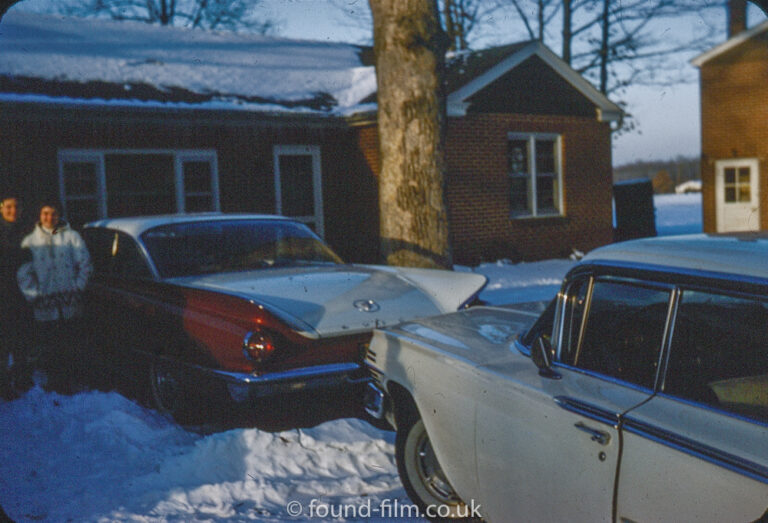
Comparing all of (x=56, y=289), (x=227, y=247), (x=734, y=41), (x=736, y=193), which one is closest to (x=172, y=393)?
(x=227, y=247)

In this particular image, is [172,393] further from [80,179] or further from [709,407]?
[80,179]

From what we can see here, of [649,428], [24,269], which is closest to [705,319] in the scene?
[649,428]

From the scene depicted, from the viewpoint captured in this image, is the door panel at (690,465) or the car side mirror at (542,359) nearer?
the door panel at (690,465)

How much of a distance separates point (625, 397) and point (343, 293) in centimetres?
281

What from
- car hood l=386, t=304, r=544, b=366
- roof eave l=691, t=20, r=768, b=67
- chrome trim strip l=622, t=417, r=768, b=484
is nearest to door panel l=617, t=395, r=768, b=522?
chrome trim strip l=622, t=417, r=768, b=484

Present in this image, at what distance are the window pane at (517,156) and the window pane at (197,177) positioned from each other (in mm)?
6422

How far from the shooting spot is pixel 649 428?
2.34 m

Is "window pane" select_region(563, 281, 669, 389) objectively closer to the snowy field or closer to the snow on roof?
the snowy field

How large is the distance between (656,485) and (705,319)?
0.63 m

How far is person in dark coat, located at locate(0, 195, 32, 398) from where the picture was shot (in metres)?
6.27

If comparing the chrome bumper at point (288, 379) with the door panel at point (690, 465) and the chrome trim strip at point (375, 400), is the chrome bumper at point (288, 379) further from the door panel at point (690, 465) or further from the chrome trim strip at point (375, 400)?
the door panel at point (690, 465)

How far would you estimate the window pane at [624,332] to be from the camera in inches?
102

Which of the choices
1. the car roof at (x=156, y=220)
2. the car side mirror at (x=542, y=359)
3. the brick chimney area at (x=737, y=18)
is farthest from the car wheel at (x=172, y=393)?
the brick chimney area at (x=737, y=18)

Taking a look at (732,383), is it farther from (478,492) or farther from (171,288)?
(171,288)
